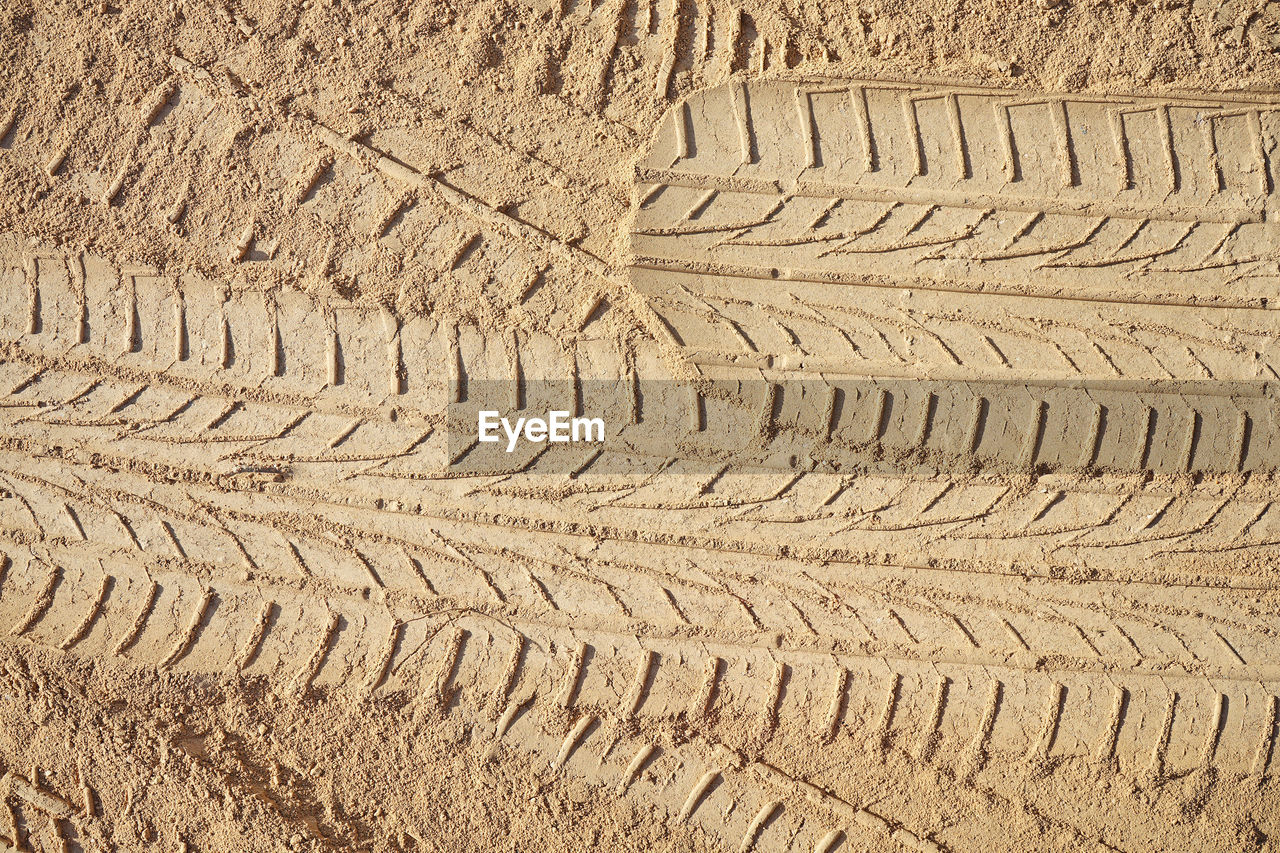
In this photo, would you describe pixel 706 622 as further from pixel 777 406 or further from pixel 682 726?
pixel 777 406

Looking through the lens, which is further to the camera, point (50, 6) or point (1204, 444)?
point (50, 6)

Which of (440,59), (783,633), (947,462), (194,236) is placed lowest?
(783,633)

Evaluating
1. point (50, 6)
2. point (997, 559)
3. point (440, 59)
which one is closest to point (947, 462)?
point (997, 559)

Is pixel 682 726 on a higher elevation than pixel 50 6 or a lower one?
lower

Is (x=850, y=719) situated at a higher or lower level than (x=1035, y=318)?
lower

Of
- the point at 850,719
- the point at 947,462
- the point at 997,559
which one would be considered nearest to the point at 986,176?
the point at 947,462

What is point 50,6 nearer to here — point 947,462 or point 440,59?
point 440,59

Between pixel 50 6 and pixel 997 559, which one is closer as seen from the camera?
pixel 997 559

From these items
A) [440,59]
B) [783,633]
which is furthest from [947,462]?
[440,59]

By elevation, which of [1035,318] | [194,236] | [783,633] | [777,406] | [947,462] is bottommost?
[783,633]
